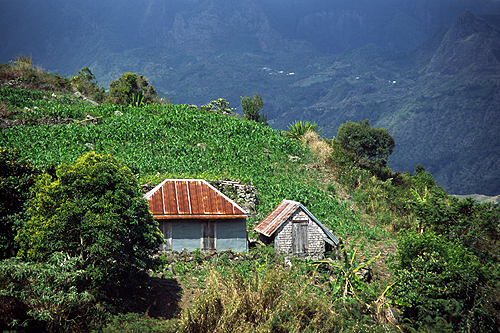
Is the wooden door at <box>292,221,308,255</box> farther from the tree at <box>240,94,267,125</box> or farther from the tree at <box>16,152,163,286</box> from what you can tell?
the tree at <box>240,94,267,125</box>

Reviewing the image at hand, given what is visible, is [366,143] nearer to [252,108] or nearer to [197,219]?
[252,108]

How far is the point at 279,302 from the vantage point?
1301 centimetres

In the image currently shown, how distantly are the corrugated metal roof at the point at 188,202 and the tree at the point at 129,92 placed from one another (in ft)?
98.9

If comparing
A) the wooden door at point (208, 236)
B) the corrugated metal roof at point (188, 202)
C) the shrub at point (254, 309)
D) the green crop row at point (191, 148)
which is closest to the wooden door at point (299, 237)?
the corrugated metal roof at point (188, 202)

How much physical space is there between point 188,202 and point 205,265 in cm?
332

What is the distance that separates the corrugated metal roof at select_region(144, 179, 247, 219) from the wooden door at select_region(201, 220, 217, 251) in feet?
2.22

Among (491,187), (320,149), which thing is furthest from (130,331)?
(491,187)

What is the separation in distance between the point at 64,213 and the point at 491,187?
17746 centimetres

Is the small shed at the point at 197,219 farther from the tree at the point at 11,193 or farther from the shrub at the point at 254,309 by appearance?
the shrub at the point at 254,309

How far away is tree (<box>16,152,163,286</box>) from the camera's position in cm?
1385

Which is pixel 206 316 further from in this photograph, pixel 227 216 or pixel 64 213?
pixel 227 216

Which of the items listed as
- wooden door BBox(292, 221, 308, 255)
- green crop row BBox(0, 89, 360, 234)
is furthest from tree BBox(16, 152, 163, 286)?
green crop row BBox(0, 89, 360, 234)

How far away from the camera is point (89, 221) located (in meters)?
14.0

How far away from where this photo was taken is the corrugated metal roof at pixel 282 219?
2244 cm
